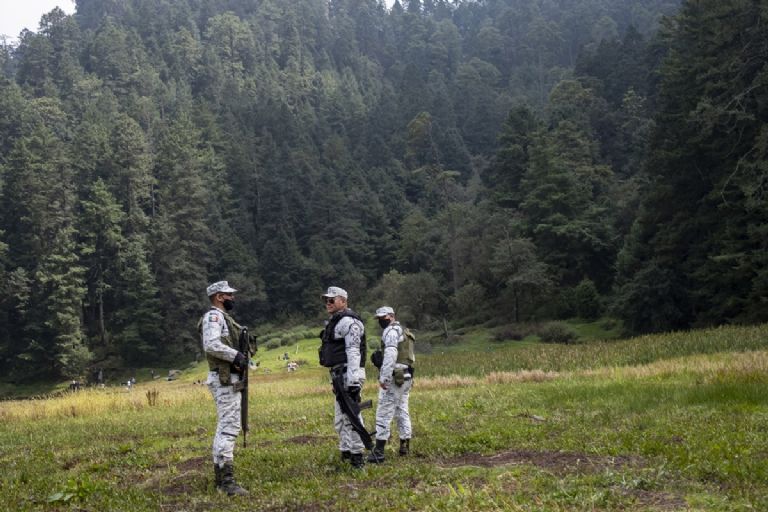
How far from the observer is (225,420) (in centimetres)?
947

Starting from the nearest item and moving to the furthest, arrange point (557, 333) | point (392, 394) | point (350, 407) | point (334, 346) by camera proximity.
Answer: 1. point (350, 407)
2. point (334, 346)
3. point (392, 394)
4. point (557, 333)

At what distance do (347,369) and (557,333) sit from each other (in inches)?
1658

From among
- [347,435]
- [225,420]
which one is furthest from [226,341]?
[347,435]

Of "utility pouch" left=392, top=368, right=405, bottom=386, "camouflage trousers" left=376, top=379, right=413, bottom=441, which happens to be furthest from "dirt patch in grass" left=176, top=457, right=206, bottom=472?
"utility pouch" left=392, top=368, right=405, bottom=386

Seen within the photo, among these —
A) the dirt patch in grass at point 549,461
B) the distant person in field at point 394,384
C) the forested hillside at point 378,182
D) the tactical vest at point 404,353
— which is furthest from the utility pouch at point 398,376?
the forested hillside at point 378,182

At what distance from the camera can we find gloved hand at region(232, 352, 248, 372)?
31.1 ft

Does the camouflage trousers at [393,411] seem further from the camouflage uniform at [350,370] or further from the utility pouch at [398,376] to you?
the camouflage uniform at [350,370]

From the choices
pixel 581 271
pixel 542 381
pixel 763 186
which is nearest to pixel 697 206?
pixel 763 186

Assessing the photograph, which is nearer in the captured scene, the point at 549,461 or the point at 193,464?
the point at 549,461

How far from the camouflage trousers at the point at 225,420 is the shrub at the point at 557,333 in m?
42.0

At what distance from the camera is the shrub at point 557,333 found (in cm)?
4953

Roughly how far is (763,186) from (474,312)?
100.0 ft

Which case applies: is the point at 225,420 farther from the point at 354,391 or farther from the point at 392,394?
the point at 392,394

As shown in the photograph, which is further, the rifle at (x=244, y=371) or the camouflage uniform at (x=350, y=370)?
the camouflage uniform at (x=350, y=370)
